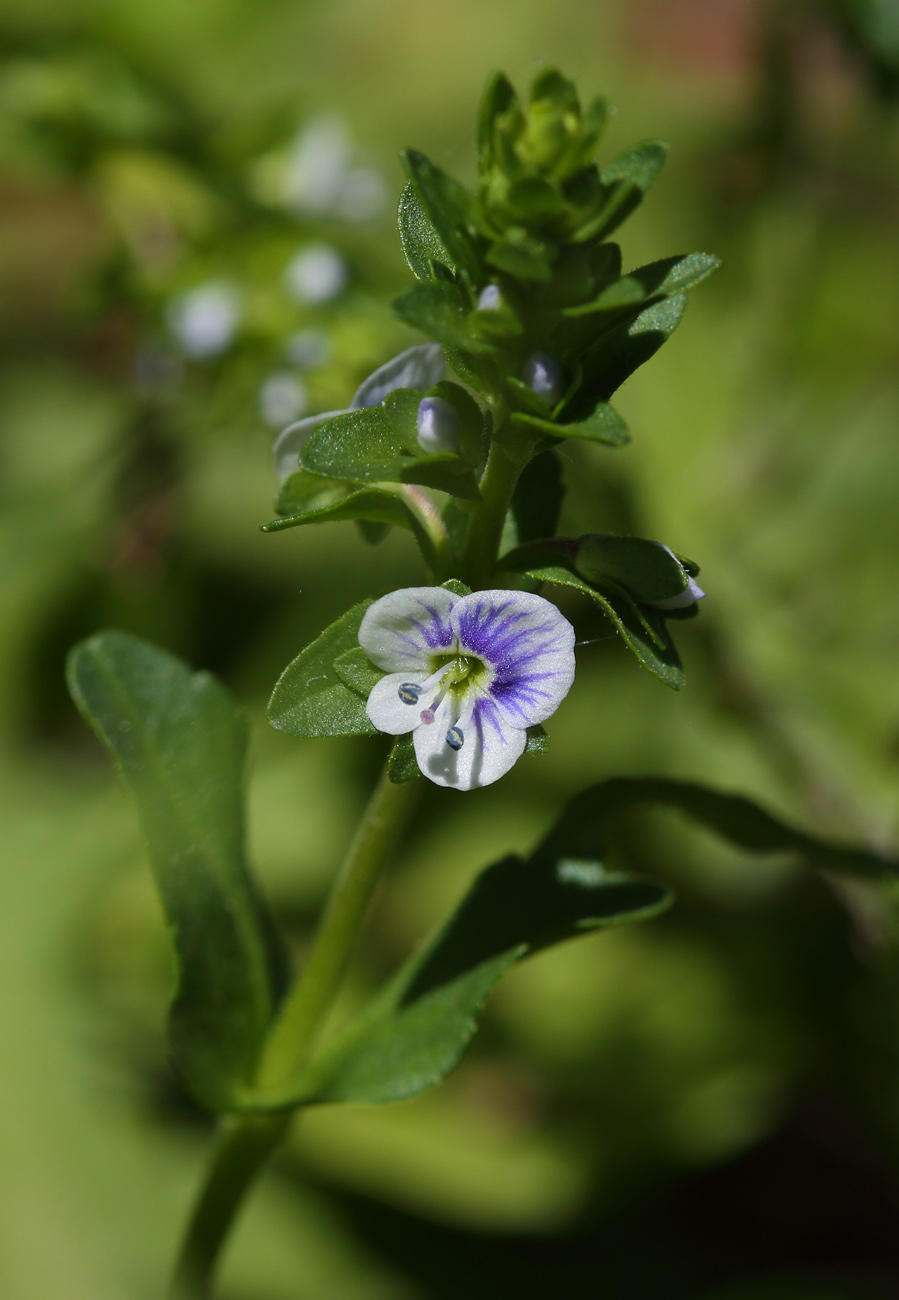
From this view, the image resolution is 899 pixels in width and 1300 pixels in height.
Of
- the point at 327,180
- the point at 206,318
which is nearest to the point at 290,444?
the point at 206,318

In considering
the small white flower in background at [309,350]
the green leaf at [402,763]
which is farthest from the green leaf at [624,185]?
the small white flower in background at [309,350]

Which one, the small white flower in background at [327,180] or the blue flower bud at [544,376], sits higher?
the blue flower bud at [544,376]

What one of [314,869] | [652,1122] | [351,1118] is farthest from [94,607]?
[652,1122]

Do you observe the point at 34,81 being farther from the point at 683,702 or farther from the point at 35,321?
the point at 683,702

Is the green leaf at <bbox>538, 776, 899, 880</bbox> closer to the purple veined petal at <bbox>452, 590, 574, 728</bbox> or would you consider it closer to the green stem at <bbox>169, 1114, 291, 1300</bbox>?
the purple veined petal at <bbox>452, 590, 574, 728</bbox>

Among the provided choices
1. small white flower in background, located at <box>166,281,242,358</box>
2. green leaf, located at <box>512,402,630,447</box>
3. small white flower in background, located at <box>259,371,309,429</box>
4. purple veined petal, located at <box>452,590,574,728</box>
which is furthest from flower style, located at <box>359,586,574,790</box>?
small white flower in background, located at <box>166,281,242,358</box>

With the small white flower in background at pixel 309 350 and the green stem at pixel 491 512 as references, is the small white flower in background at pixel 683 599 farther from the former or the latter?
the small white flower in background at pixel 309 350
